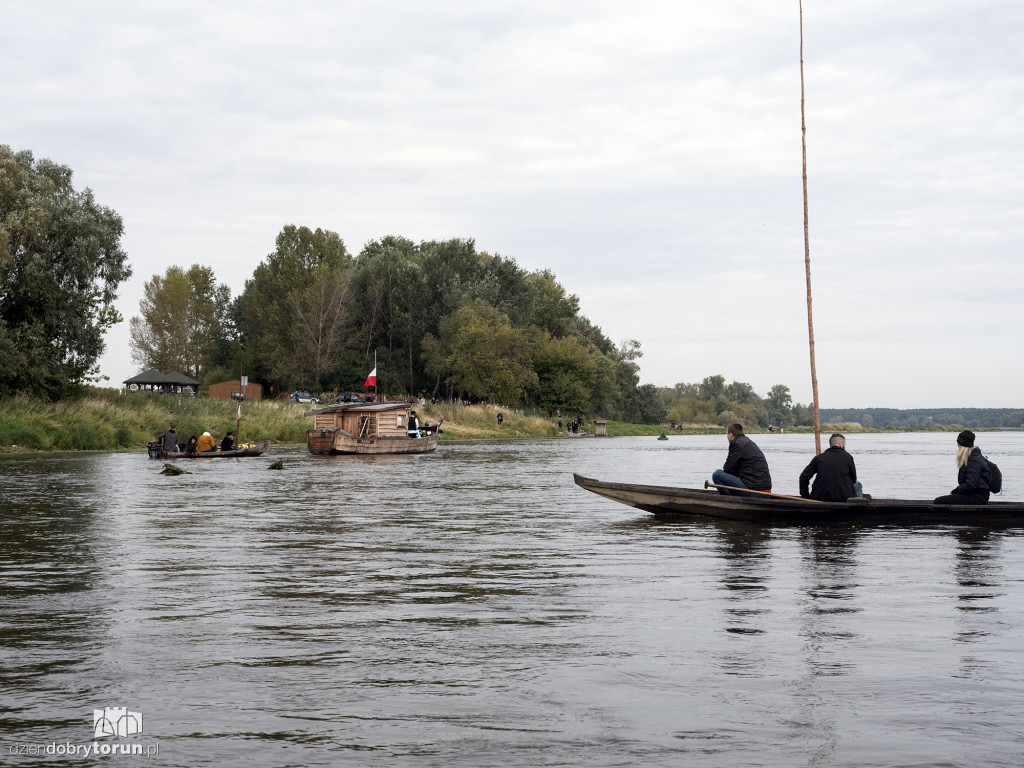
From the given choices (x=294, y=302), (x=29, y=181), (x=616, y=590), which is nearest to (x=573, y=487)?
(x=616, y=590)

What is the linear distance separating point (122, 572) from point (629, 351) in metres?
135

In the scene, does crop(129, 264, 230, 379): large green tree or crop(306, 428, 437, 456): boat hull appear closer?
crop(306, 428, 437, 456): boat hull

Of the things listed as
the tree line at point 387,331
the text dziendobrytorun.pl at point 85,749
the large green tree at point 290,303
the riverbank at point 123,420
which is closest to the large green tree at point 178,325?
the tree line at point 387,331

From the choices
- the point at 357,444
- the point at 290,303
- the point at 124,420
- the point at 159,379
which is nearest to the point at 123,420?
the point at 124,420

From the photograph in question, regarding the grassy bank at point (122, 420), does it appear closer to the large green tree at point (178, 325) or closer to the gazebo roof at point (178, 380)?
the gazebo roof at point (178, 380)

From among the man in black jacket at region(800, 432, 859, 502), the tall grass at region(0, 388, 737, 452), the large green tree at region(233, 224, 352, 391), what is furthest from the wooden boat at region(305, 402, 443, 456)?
the large green tree at region(233, 224, 352, 391)

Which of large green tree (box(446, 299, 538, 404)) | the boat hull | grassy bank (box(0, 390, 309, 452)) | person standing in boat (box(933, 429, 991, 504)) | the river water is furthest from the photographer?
large green tree (box(446, 299, 538, 404))

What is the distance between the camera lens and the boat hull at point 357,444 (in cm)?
4956

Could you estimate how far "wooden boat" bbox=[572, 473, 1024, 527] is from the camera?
1789 centimetres

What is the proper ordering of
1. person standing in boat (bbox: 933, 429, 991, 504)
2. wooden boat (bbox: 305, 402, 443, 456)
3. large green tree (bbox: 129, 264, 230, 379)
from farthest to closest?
large green tree (bbox: 129, 264, 230, 379), wooden boat (bbox: 305, 402, 443, 456), person standing in boat (bbox: 933, 429, 991, 504)

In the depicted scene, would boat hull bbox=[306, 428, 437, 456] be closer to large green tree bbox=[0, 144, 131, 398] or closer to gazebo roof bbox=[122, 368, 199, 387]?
large green tree bbox=[0, 144, 131, 398]

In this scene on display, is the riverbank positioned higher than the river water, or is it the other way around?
the riverbank

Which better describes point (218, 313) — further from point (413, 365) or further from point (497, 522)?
point (497, 522)

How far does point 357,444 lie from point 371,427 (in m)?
2.39
